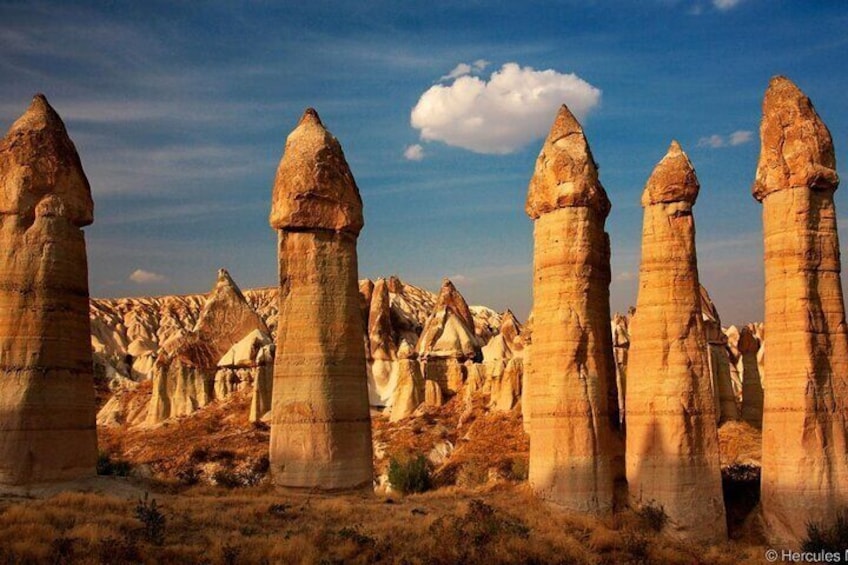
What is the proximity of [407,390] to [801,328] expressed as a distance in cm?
2624

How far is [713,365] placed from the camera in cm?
3509

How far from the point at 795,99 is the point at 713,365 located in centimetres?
1585

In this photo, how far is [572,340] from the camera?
20.5 metres

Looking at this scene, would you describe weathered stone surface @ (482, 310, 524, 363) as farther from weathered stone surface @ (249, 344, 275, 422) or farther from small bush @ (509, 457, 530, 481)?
small bush @ (509, 457, 530, 481)

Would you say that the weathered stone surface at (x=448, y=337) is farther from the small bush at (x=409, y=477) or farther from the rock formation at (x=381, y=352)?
the small bush at (x=409, y=477)

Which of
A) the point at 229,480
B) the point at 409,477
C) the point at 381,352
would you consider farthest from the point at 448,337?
the point at 229,480

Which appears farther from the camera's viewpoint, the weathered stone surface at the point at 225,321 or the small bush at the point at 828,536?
the weathered stone surface at the point at 225,321

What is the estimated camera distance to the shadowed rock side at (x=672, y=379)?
1973 centimetres

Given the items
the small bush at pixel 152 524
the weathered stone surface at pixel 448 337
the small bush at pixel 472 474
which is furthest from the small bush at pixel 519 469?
the weathered stone surface at pixel 448 337

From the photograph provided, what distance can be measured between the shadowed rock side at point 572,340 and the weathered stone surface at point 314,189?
A: 477 centimetres

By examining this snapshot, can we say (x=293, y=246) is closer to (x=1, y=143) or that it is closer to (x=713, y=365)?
(x=1, y=143)

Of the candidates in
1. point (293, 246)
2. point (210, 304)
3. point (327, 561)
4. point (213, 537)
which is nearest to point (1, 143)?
point (293, 246)

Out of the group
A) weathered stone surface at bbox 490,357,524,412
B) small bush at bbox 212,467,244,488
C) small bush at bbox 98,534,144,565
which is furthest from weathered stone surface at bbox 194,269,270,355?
small bush at bbox 98,534,144,565

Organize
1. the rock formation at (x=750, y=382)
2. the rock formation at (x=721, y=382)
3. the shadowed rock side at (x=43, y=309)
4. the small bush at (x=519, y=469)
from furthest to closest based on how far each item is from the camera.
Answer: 1. the rock formation at (x=750, y=382)
2. the rock formation at (x=721, y=382)
3. the small bush at (x=519, y=469)
4. the shadowed rock side at (x=43, y=309)
